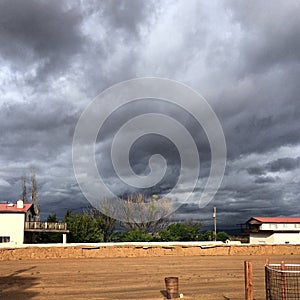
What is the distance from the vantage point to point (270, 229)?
204 ft

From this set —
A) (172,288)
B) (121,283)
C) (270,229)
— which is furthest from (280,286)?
(270,229)

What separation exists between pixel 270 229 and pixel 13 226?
35.8 m

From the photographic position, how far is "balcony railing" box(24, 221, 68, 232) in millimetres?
48188

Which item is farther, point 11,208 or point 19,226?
point 11,208

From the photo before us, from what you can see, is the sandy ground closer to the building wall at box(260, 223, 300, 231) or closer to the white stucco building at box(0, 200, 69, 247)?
the white stucco building at box(0, 200, 69, 247)

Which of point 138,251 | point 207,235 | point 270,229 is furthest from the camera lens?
point 270,229

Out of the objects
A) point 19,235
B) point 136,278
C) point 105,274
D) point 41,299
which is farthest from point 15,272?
point 19,235

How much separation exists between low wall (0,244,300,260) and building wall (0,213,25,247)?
52.0 ft

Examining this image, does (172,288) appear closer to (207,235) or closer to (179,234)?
(179,234)

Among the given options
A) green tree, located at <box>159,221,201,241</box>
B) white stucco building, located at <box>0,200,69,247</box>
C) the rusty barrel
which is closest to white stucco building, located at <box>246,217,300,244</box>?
green tree, located at <box>159,221,201,241</box>

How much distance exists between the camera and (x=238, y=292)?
15.2m

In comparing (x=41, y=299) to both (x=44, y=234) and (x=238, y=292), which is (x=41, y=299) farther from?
(x=44, y=234)

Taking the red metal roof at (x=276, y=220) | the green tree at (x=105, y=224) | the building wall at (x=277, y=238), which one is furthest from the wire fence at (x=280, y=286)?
the red metal roof at (x=276, y=220)

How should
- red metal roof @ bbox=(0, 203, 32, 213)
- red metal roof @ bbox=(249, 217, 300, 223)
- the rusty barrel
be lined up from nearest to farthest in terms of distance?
the rusty barrel
red metal roof @ bbox=(0, 203, 32, 213)
red metal roof @ bbox=(249, 217, 300, 223)
